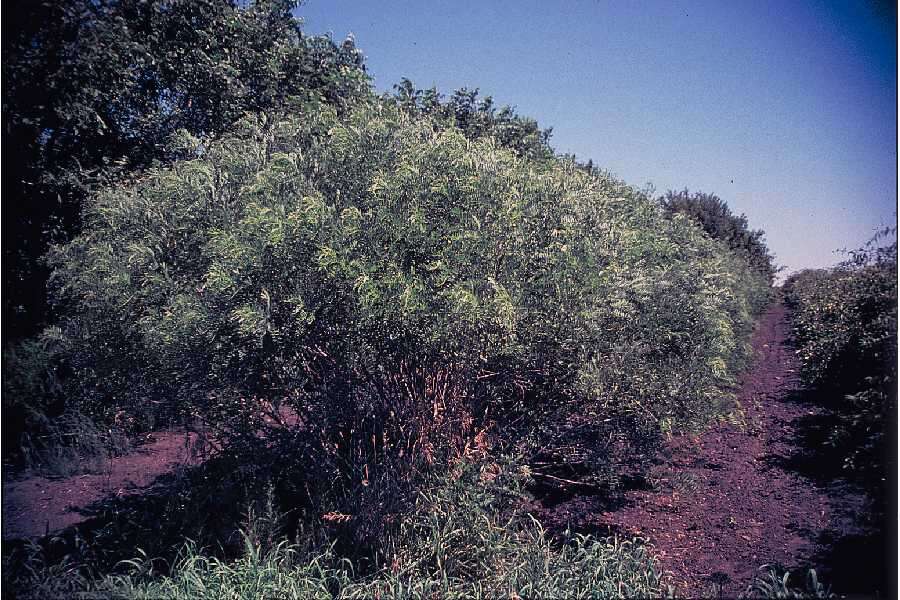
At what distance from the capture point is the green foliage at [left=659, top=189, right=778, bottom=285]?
2533 centimetres

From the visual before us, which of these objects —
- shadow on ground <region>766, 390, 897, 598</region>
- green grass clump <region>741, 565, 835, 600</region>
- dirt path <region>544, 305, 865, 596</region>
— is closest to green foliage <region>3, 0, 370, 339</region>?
dirt path <region>544, 305, 865, 596</region>

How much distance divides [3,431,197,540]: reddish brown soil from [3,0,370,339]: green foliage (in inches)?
66.9

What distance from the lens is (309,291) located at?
11.5 feet

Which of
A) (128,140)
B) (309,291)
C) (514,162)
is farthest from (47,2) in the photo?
(514,162)

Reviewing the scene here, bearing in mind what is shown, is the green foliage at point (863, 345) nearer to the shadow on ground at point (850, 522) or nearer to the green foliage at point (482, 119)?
the shadow on ground at point (850, 522)

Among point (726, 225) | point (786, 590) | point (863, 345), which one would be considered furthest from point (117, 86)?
point (726, 225)

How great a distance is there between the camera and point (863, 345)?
17.2ft

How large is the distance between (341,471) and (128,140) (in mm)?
5453

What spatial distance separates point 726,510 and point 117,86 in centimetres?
783

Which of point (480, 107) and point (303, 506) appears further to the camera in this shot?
point (480, 107)

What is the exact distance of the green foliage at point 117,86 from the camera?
5383 millimetres

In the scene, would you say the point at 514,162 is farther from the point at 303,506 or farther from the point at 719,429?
the point at 719,429

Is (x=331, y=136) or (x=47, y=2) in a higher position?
(x=47, y=2)

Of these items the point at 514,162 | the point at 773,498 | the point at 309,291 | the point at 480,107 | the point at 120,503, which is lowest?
the point at 120,503
